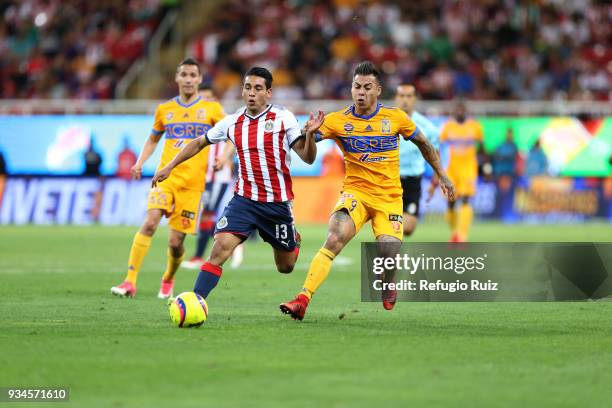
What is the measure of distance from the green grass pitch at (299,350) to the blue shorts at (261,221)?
2.39ft

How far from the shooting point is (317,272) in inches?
390

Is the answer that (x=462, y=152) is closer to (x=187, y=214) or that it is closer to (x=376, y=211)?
(x=187, y=214)

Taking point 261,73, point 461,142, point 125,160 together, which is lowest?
point 261,73

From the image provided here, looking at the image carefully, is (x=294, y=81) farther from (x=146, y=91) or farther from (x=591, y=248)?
(x=591, y=248)

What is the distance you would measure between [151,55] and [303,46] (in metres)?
4.79

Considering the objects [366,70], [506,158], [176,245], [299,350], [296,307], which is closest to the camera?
[299,350]

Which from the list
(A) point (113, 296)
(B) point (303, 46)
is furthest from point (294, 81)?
(A) point (113, 296)

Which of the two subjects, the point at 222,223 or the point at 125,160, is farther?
the point at 125,160

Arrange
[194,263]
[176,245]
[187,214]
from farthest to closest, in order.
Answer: [194,263], [187,214], [176,245]

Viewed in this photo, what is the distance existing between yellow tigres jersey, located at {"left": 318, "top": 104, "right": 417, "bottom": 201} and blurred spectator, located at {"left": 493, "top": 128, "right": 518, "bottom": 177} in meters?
17.2

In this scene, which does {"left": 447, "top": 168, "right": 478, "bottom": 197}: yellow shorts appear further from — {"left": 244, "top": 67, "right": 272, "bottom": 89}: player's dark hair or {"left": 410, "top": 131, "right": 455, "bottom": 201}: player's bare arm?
{"left": 244, "top": 67, "right": 272, "bottom": 89}: player's dark hair

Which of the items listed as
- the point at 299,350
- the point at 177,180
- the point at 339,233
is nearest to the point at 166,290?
the point at 177,180

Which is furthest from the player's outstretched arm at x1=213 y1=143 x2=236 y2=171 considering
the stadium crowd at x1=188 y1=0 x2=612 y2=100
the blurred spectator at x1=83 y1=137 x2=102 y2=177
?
the stadium crowd at x1=188 y1=0 x2=612 y2=100

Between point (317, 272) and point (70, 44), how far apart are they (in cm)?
2400
